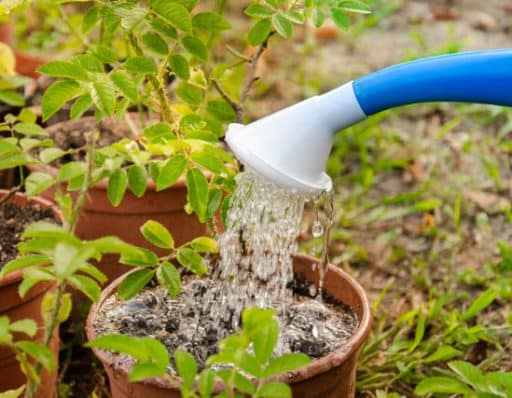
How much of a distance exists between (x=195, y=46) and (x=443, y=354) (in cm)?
91

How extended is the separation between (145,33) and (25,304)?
1.90 ft

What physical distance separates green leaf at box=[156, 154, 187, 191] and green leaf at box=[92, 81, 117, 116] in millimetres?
130

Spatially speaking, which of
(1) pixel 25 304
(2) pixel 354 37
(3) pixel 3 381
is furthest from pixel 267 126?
(2) pixel 354 37

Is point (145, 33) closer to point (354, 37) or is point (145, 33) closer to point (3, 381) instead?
point (3, 381)

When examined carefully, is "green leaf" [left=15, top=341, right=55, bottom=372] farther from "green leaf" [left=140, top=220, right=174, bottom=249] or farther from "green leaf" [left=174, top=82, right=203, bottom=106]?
"green leaf" [left=174, top=82, right=203, bottom=106]

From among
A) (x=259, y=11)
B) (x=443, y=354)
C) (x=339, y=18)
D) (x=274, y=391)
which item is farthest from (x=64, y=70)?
(x=443, y=354)

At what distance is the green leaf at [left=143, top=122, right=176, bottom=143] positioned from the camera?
4.93 feet

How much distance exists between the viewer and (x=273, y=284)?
169 cm

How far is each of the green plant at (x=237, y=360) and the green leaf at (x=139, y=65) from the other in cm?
50

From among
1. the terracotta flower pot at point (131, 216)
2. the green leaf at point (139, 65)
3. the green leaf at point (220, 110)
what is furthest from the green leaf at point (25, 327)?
the terracotta flower pot at point (131, 216)

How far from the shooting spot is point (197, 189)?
1.43 meters

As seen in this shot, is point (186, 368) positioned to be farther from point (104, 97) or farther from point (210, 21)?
point (210, 21)

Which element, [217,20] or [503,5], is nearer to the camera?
[217,20]

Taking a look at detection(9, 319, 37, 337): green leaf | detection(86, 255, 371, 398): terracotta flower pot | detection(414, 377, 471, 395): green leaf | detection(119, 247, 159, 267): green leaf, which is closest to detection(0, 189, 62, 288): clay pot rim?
detection(86, 255, 371, 398): terracotta flower pot
